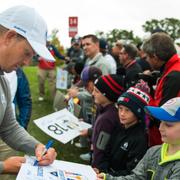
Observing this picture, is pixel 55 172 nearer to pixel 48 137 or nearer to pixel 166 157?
pixel 166 157

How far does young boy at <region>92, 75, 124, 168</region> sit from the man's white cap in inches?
60.4

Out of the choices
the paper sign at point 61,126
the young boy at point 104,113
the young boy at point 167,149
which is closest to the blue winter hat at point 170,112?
the young boy at point 167,149

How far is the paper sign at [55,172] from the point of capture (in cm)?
205

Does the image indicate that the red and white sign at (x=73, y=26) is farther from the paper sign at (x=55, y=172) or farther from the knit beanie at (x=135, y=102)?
the paper sign at (x=55, y=172)

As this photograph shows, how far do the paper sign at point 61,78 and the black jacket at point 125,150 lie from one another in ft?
19.5

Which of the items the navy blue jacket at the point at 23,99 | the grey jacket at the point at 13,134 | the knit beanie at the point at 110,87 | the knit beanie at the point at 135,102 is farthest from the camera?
the knit beanie at the point at 110,87

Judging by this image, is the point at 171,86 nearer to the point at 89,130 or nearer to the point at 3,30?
the point at 89,130

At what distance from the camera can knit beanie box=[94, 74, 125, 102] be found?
3.72 metres

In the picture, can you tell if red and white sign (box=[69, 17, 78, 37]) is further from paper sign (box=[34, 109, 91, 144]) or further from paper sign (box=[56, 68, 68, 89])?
paper sign (box=[34, 109, 91, 144])

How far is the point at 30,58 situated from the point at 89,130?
242cm

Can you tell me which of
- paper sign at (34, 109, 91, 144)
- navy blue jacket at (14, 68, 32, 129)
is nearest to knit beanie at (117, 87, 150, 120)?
navy blue jacket at (14, 68, 32, 129)

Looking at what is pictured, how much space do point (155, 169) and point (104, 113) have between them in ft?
4.33

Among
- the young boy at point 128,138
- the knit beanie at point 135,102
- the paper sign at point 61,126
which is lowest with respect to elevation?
the paper sign at point 61,126

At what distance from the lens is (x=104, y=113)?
11.5 feet
